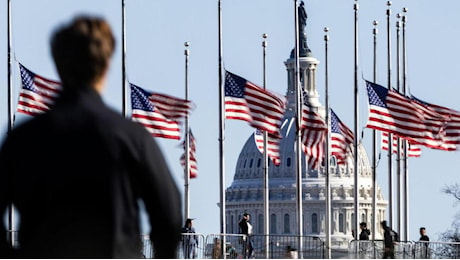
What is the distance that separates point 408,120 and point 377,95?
358cm

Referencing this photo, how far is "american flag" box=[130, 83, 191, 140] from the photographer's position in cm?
4881

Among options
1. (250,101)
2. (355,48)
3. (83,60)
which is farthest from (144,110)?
(83,60)

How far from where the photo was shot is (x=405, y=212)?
255 feet

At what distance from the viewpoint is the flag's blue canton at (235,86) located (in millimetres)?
51969

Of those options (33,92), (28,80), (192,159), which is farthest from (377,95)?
(192,159)

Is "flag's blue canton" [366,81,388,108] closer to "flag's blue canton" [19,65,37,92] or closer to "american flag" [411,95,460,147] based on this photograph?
"american flag" [411,95,460,147]

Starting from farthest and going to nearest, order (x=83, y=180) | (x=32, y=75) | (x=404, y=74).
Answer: (x=404, y=74) < (x=32, y=75) < (x=83, y=180)

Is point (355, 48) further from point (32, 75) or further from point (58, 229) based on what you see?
point (58, 229)

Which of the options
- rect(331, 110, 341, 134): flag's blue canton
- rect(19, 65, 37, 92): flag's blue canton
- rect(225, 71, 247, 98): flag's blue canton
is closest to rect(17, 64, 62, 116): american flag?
rect(19, 65, 37, 92): flag's blue canton

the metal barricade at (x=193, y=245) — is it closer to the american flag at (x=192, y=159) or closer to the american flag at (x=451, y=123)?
the american flag at (x=451, y=123)

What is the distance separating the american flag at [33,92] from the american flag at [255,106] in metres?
5.93

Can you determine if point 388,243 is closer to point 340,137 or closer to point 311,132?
point 311,132

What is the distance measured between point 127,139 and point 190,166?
62.6 m

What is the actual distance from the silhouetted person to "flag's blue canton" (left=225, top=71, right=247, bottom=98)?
44.7 metres
